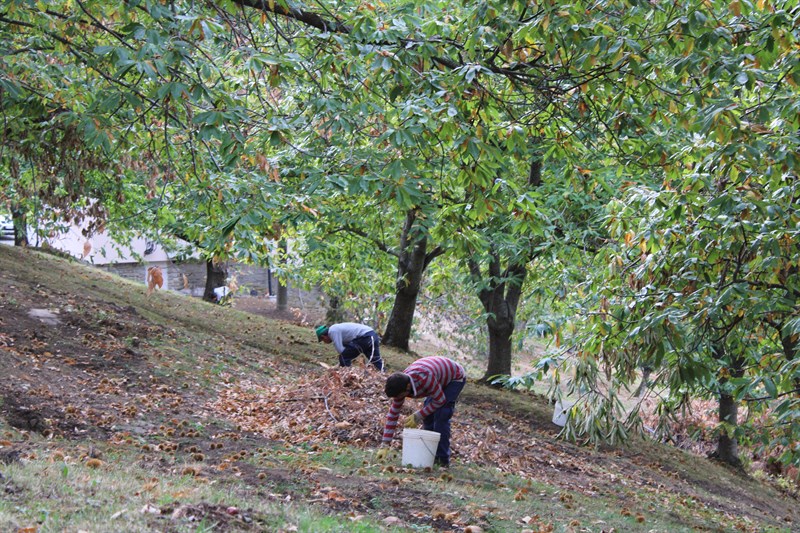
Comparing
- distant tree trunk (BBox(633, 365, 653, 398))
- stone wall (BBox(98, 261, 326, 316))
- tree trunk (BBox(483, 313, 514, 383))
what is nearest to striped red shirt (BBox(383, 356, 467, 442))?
distant tree trunk (BBox(633, 365, 653, 398))

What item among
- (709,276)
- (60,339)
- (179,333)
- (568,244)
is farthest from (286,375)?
(709,276)

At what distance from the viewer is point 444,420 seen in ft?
A: 28.9

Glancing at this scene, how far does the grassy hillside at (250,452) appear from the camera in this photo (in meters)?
5.32

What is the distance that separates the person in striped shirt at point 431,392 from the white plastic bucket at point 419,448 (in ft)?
1.18

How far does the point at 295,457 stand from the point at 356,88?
3.71m

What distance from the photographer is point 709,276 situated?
7.35m

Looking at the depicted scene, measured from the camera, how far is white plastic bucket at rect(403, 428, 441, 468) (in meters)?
8.26

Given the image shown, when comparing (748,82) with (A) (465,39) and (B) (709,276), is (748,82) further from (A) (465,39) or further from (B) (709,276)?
(A) (465,39)

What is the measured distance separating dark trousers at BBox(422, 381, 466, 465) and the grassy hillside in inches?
11.8

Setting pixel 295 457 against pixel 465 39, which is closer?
pixel 465 39

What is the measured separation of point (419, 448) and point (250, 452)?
170 cm

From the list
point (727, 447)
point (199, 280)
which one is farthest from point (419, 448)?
point (199, 280)

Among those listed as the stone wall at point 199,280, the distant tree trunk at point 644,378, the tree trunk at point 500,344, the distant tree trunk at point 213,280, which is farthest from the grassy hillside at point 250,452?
the stone wall at point 199,280

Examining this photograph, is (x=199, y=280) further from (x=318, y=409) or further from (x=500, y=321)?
(x=318, y=409)
